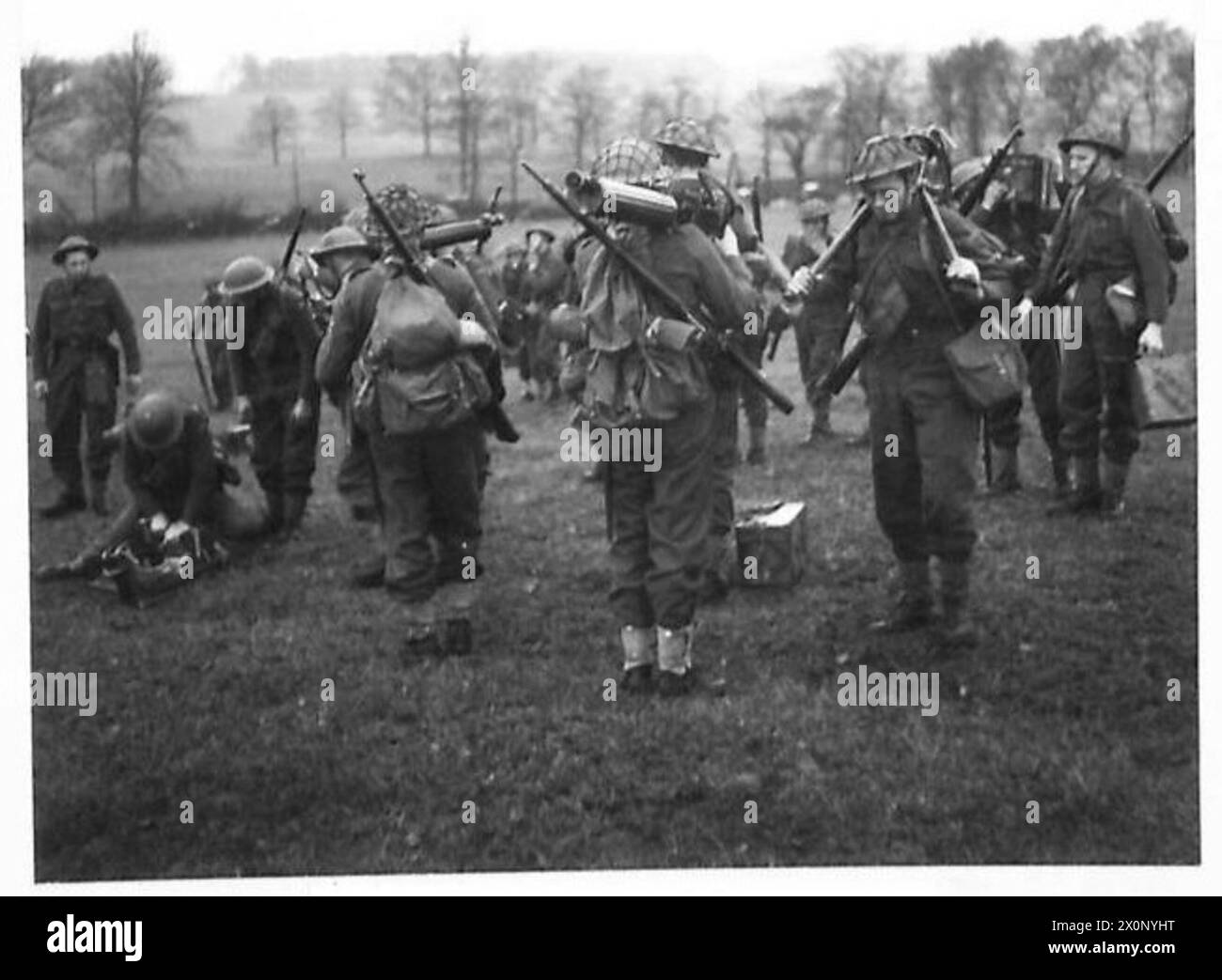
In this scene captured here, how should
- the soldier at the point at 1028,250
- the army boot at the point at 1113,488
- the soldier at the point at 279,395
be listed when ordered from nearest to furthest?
1. the army boot at the point at 1113,488
2. the soldier at the point at 1028,250
3. the soldier at the point at 279,395

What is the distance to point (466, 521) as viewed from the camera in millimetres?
7219

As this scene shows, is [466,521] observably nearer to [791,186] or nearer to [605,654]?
[605,654]

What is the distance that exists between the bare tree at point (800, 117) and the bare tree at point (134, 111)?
270 cm

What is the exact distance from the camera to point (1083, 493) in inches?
305

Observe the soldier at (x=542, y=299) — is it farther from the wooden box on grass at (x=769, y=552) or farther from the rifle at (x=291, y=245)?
the wooden box on grass at (x=769, y=552)

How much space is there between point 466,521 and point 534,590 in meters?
0.56

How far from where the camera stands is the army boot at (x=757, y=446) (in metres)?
8.70

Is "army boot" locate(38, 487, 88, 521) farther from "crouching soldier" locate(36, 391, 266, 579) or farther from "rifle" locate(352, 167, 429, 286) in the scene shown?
"rifle" locate(352, 167, 429, 286)

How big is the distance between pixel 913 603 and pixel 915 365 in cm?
104

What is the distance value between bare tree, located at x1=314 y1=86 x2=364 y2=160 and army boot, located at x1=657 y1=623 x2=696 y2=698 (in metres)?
2.58

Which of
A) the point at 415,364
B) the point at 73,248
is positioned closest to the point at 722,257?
the point at 415,364

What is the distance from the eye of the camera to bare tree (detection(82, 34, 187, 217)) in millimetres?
6895

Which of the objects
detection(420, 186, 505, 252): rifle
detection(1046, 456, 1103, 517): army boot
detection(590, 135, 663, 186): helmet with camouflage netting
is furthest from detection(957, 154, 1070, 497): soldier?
detection(420, 186, 505, 252): rifle

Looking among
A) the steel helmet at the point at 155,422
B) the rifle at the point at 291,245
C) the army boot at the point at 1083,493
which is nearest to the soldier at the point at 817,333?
the army boot at the point at 1083,493
